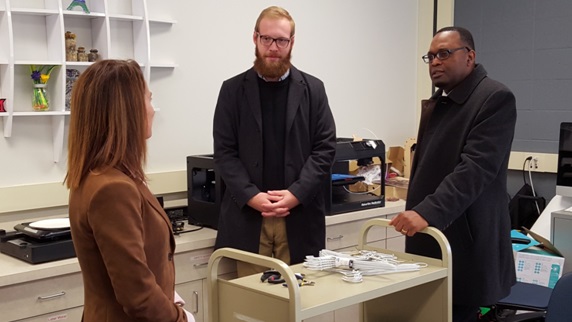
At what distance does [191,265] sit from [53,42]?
1168mm

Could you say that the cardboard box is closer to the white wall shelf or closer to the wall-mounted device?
the wall-mounted device

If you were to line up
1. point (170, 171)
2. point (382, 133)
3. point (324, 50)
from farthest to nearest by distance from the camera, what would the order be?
point (382, 133)
point (324, 50)
point (170, 171)

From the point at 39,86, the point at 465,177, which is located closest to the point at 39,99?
the point at 39,86

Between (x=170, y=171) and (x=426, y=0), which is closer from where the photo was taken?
(x=170, y=171)

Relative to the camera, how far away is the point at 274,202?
102 inches

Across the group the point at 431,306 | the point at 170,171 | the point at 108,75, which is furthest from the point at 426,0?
the point at 108,75

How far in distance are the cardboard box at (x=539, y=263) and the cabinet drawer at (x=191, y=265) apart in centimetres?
147

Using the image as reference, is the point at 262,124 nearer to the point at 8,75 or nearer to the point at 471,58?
the point at 471,58

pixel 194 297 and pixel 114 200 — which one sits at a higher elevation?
pixel 114 200

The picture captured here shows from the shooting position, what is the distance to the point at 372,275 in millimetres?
1999

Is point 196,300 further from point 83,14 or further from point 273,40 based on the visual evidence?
point 83,14

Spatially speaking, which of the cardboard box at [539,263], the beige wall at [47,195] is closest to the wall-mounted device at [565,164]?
the cardboard box at [539,263]

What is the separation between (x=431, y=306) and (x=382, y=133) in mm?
2422

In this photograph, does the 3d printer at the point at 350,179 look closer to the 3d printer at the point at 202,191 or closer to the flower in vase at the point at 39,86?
the 3d printer at the point at 202,191
